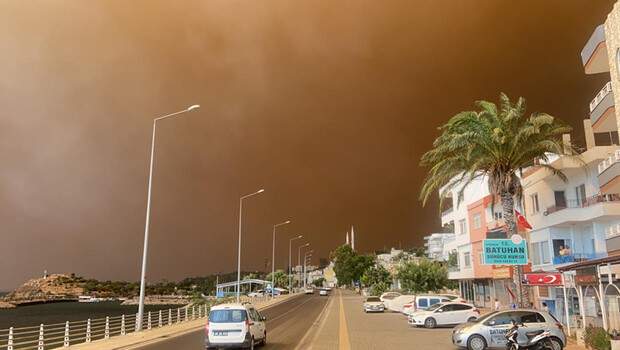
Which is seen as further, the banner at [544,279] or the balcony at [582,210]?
the balcony at [582,210]

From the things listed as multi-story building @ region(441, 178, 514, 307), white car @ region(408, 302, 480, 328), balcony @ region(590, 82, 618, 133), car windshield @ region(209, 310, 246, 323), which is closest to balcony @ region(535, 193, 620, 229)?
multi-story building @ region(441, 178, 514, 307)

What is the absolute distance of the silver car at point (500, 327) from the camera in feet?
66.2

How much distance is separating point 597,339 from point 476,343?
4.14 meters

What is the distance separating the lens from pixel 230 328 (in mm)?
19641

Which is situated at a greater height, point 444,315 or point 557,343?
point 444,315

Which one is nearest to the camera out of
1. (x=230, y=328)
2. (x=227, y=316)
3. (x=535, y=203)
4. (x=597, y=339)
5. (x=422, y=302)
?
(x=597, y=339)

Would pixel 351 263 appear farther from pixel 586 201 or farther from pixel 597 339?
pixel 597 339

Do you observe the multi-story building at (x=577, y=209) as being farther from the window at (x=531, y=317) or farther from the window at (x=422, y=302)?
the window at (x=422, y=302)

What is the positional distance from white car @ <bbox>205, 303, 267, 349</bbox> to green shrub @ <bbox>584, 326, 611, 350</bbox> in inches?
485

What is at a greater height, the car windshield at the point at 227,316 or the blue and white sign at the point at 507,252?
the blue and white sign at the point at 507,252

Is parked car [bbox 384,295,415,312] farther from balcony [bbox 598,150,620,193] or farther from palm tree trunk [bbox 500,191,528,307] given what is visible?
balcony [bbox 598,150,620,193]

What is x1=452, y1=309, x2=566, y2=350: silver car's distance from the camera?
20.2m

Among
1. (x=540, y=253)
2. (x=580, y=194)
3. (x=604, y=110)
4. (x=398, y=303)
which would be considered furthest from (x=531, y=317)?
(x=398, y=303)

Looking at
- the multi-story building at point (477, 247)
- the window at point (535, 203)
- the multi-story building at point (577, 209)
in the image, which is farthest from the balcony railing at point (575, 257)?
the multi-story building at point (477, 247)
